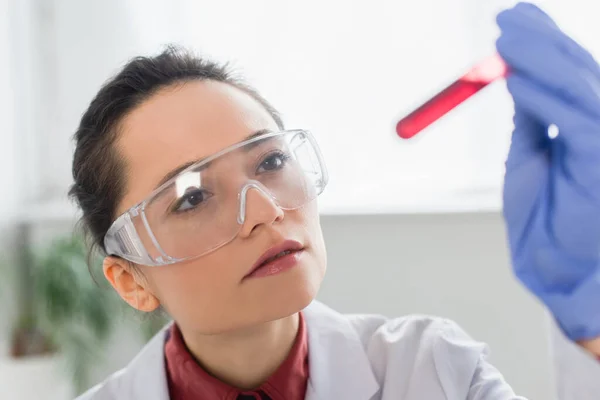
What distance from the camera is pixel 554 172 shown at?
75 cm

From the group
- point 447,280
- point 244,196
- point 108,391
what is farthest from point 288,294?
point 447,280

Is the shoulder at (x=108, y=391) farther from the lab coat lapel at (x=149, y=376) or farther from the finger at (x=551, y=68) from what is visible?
the finger at (x=551, y=68)

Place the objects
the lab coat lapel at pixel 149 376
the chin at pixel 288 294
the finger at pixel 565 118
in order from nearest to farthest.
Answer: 1. the finger at pixel 565 118
2. the chin at pixel 288 294
3. the lab coat lapel at pixel 149 376

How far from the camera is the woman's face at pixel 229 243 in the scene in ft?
3.63

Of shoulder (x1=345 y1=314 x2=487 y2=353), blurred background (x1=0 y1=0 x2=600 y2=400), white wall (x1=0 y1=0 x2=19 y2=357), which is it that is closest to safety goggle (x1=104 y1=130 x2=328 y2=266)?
shoulder (x1=345 y1=314 x2=487 y2=353)

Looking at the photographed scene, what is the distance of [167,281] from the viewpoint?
3.99 ft

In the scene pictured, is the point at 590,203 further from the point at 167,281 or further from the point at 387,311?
the point at 387,311

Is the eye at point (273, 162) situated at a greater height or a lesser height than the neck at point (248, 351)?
greater

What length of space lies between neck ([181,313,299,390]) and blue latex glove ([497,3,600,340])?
644 millimetres

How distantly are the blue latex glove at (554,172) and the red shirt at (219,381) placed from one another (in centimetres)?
64

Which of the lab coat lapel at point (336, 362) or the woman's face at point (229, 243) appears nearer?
the woman's face at point (229, 243)

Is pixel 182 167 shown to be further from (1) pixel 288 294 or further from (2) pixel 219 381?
(2) pixel 219 381

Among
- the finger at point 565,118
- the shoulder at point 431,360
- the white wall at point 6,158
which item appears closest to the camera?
the finger at point 565,118

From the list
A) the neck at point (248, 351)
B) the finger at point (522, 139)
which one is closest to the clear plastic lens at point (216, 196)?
the neck at point (248, 351)
